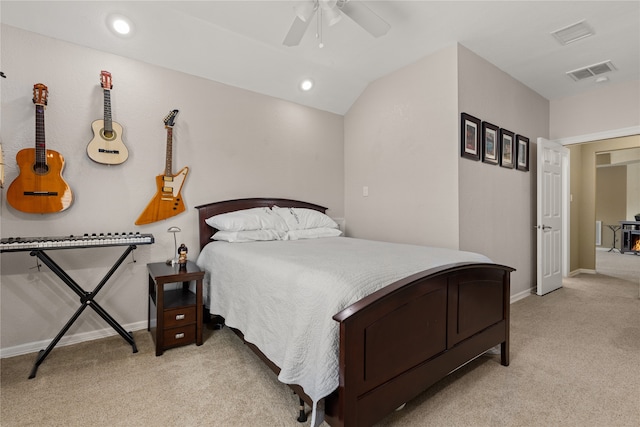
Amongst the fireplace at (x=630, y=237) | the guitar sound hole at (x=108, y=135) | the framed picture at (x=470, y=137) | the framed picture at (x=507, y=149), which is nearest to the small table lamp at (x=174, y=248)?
the guitar sound hole at (x=108, y=135)

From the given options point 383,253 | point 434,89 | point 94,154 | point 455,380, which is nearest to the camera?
point 455,380

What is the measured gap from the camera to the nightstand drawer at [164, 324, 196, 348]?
90.4 inches

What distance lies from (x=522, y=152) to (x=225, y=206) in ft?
12.2

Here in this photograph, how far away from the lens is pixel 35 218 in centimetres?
235

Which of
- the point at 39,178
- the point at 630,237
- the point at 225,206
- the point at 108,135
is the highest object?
the point at 108,135

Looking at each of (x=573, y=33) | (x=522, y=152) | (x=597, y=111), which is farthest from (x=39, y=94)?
(x=597, y=111)

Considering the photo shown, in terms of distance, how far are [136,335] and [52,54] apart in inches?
93.7

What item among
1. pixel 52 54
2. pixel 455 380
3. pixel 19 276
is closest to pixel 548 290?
pixel 455 380

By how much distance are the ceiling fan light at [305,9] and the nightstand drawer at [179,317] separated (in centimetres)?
228

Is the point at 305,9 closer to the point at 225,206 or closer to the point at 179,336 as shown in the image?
the point at 225,206

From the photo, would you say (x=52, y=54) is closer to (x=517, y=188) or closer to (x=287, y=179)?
(x=287, y=179)

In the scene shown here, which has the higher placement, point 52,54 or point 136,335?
point 52,54

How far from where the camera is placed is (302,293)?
1.53 m

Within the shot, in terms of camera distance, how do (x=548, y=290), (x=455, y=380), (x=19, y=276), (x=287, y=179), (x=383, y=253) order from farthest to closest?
(x=548, y=290) → (x=287, y=179) → (x=19, y=276) → (x=383, y=253) → (x=455, y=380)
